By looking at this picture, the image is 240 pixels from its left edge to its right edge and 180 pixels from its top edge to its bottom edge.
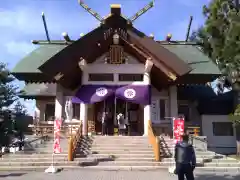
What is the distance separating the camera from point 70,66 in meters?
17.7

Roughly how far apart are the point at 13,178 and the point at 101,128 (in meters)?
9.99

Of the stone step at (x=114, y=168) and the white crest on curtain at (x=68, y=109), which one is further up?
the white crest on curtain at (x=68, y=109)

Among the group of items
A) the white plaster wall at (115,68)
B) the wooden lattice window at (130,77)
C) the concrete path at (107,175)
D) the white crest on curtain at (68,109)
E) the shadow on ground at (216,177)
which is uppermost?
the white plaster wall at (115,68)

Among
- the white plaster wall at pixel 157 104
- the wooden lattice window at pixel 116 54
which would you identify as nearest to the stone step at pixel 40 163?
the white plaster wall at pixel 157 104

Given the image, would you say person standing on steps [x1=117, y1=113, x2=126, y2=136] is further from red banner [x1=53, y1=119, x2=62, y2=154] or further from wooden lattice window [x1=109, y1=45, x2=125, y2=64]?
red banner [x1=53, y1=119, x2=62, y2=154]

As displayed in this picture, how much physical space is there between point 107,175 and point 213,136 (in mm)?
13457

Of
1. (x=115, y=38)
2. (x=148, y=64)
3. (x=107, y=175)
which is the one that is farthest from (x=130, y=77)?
(x=107, y=175)

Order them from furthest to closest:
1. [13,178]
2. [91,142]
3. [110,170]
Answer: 1. [91,142]
2. [110,170]
3. [13,178]

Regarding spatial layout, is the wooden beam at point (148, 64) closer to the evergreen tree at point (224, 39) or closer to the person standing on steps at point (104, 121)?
the person standing on steps at point (104, 121)

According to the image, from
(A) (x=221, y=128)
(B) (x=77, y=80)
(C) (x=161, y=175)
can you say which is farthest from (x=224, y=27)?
(C) (x=161, y=175)

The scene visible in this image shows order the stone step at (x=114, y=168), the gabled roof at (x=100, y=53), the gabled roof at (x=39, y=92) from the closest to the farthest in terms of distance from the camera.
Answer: the stone step at (x=114, y=168), the gabled roof at (x=100, y=53), the gabled roof at (x=39, y=92)

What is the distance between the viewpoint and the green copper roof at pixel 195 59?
19.5m

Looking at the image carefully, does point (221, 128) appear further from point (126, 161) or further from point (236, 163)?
point (126, 161)

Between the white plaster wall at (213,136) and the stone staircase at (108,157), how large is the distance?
737cm
